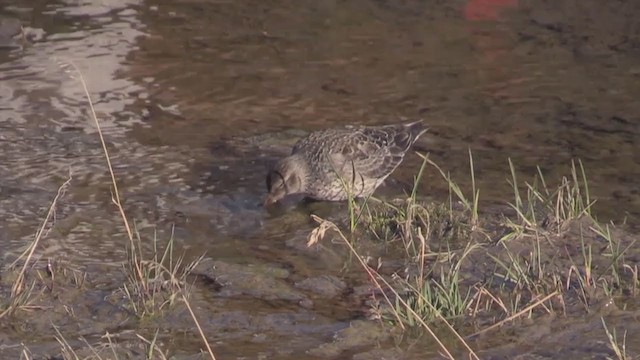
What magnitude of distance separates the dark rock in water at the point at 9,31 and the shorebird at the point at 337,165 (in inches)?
152

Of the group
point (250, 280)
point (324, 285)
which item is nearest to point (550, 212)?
point (324, 285)

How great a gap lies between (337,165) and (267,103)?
6.06ft

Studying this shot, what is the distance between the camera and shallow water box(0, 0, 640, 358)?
8625 millimetres

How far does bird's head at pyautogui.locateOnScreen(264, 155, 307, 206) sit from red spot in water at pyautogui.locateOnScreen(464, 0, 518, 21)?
4.21 m

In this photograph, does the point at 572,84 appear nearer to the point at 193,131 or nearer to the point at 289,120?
the point at 289,120

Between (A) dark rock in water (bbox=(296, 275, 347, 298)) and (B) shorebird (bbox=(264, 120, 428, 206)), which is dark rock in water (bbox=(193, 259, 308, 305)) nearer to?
(A) dark rock in water (bbox=(296, 275, 347, 298))

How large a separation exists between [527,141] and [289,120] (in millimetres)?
1856

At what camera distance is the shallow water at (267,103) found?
862 cm

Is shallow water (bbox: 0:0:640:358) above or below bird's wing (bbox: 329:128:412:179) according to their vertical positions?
below

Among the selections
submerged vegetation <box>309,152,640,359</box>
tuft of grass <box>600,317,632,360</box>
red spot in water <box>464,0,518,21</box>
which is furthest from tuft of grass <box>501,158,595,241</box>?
red spot in water <box>464,0,518,21</box>

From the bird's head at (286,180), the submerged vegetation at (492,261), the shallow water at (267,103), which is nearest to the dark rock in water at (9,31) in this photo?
the shallow water at (267,103)

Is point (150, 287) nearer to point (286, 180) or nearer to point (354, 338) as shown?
point (354, 338)

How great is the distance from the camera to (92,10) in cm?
1319

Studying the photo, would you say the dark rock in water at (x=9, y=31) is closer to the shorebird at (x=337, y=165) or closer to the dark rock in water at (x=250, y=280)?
the shorebird at (x=337, y=165)
